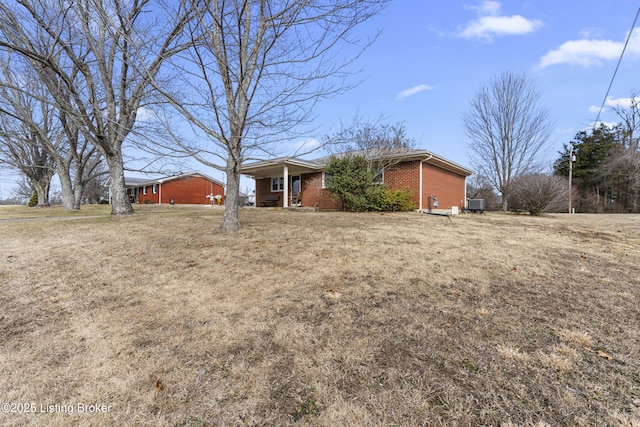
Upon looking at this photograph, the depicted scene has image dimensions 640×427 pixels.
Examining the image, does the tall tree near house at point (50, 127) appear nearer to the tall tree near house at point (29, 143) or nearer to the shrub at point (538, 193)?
the tall tree near house at point (29, 143)

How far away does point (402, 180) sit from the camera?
13.8 m

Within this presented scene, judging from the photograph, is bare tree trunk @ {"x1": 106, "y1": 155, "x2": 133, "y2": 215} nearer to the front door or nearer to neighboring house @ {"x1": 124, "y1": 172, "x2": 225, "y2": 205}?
the front door

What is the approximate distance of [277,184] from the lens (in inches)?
759

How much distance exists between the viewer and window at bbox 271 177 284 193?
19.0 metres

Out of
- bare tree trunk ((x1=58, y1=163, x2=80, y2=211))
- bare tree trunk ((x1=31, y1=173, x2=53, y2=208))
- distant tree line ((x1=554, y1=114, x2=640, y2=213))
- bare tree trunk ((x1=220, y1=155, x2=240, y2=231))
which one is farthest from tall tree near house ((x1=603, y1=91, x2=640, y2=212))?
bare tree trunk ((x1=31, y1=173, x2=53, y2=208))

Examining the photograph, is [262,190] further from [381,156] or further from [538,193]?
[538,193]

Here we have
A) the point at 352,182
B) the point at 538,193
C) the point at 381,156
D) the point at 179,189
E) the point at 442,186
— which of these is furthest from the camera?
the point at 179,189

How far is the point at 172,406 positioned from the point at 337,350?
115 cm

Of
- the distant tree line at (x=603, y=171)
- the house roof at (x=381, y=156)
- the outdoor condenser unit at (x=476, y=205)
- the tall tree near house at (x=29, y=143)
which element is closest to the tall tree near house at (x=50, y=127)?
the tall tree near house at (x=29, y=143)

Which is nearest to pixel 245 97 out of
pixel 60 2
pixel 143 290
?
pixel 143 290

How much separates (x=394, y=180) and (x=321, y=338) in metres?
12.7

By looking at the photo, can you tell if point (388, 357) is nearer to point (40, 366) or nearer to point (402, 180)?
point (40, 366)

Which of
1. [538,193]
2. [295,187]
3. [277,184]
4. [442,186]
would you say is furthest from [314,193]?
[538,193]

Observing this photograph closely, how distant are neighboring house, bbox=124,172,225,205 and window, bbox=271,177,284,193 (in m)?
14.2
